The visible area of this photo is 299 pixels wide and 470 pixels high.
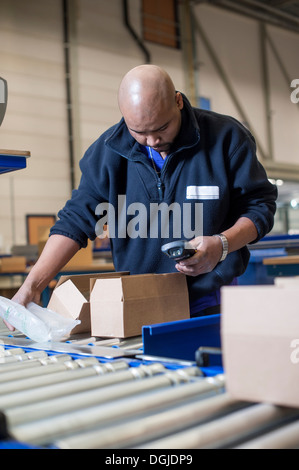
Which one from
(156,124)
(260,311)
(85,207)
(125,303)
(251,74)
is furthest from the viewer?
(251,74)

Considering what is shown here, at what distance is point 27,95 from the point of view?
8430 millimetres

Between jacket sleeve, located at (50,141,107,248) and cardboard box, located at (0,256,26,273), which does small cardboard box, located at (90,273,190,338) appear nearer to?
jacket sleeve, located at (50,141,107,248)

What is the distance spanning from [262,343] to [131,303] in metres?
0.70

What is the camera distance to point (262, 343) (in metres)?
0.82

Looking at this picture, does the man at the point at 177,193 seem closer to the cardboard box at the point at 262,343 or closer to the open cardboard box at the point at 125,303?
the open cardboard box at the point at 125,303

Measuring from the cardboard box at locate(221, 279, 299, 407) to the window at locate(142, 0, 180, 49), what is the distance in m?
9.82

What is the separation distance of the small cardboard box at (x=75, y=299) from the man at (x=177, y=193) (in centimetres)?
10

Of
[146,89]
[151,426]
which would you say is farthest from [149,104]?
[151,426]

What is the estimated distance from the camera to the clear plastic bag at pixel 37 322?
1479 millimetres

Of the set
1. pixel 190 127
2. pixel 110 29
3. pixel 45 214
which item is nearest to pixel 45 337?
pixel 190 127

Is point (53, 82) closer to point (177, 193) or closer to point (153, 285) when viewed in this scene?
point (177, 193)
